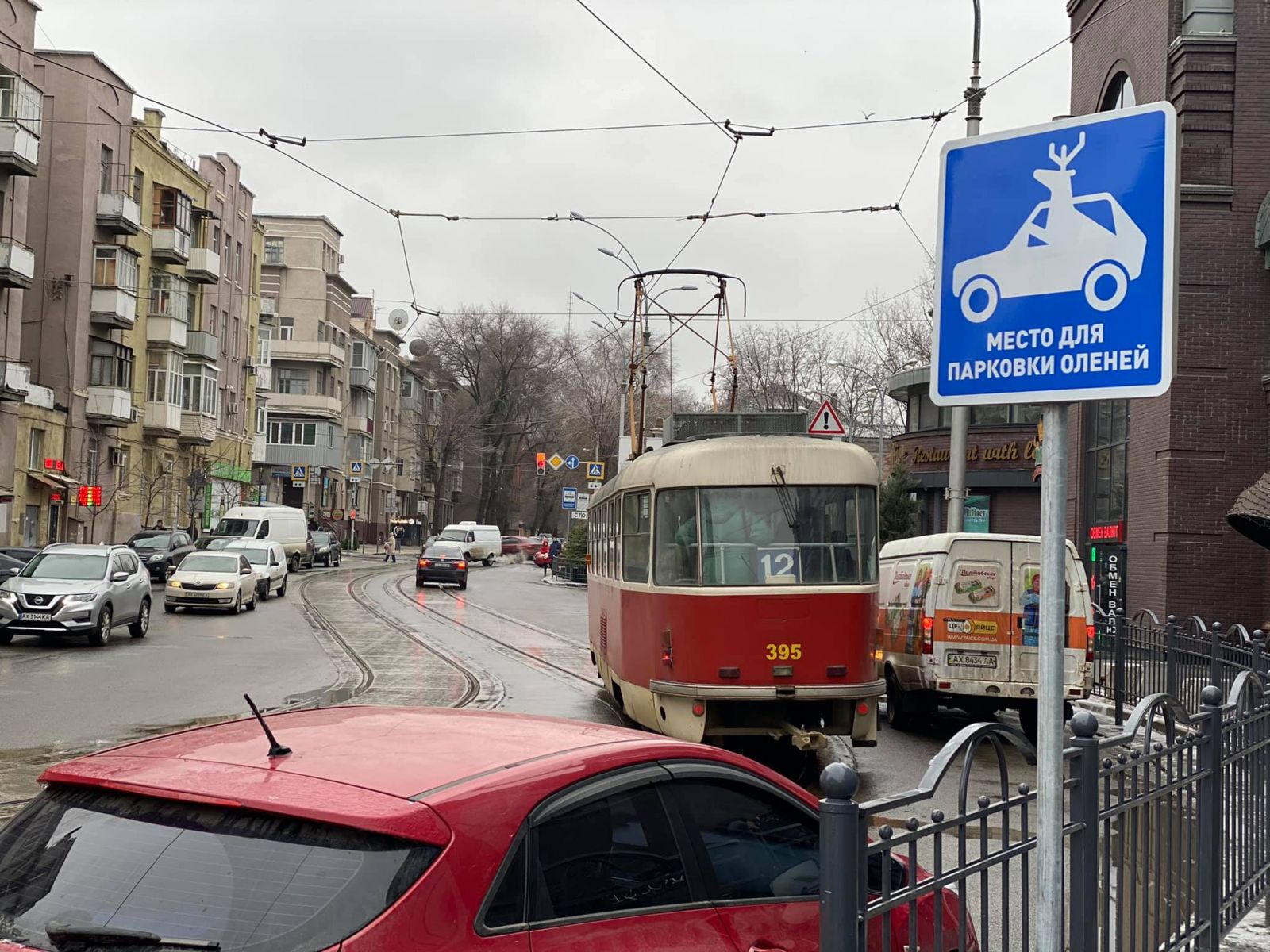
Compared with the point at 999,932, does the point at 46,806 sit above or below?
A: above

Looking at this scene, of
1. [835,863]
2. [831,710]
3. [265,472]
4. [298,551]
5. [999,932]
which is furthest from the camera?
[265,472]

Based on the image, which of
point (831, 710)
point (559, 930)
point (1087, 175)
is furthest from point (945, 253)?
point (831, 710)

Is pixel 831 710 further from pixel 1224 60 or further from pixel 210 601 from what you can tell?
pixel 210 601

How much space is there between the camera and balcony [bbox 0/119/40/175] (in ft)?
139

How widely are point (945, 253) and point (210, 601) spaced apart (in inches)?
1271

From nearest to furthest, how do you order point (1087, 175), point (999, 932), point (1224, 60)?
point (1087, 175) < point (999, 932) < point (1224, 60)

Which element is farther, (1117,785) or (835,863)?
(1117,785)

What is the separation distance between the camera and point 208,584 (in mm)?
34000

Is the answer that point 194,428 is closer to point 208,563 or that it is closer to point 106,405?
point 106,405

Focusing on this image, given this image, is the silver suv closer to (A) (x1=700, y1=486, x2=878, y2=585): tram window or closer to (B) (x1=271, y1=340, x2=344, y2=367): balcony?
(A) (x1=700, y1=486, x2=878, y2=585): tram window

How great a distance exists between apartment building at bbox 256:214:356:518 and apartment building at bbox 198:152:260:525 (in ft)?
39.9

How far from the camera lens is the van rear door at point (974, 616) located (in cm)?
1580

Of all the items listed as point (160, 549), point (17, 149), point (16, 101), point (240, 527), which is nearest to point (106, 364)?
point (240, 527)

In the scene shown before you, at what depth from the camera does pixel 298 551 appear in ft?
191
